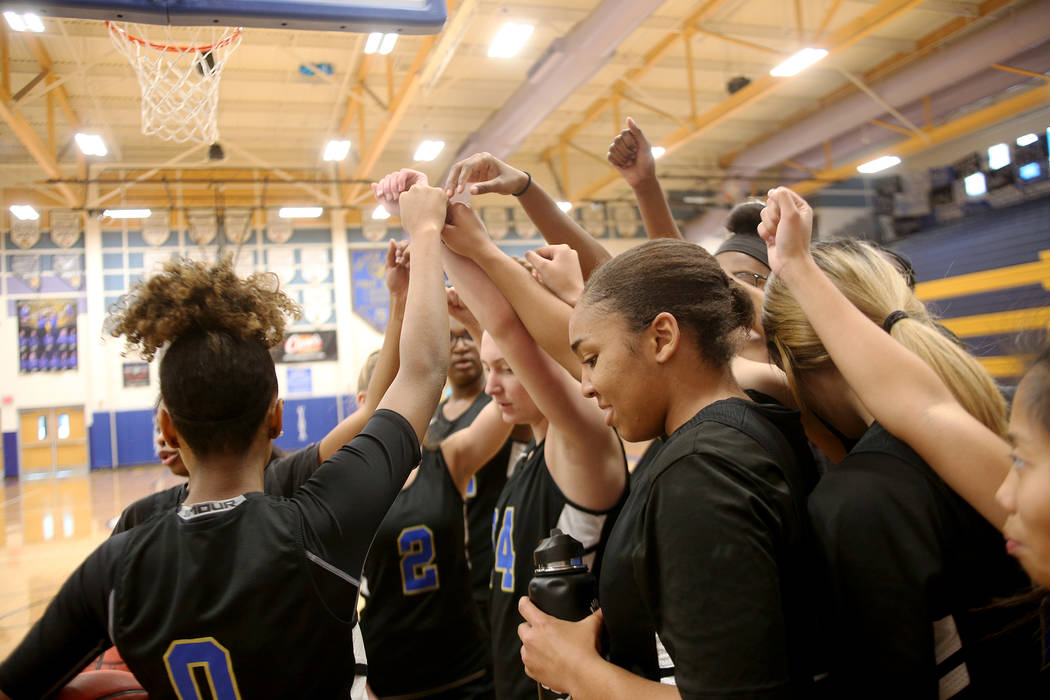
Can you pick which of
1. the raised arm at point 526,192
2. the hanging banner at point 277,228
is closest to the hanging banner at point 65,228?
the hanging banner at point 277,228

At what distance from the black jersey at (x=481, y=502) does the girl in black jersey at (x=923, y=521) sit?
2.26m

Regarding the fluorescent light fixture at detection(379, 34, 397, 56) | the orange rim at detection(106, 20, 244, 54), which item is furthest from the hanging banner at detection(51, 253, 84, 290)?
the fluorescent light fixture at detection(379, 34, 397, 56)

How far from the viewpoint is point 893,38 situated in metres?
13.2

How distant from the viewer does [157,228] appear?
52.9ft

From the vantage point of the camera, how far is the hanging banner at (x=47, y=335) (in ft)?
52.4

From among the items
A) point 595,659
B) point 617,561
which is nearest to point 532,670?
point 595,659

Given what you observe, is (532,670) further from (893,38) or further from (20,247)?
(20,247)

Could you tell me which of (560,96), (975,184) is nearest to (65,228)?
(560,96)

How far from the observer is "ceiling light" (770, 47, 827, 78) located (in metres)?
9.66

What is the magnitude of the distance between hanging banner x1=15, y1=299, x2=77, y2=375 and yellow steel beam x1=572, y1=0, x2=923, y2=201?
1159 centimetres

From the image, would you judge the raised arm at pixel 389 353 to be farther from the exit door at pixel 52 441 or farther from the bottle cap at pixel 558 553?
the exit door at pixel 52 441

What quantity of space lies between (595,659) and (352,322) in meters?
16.6

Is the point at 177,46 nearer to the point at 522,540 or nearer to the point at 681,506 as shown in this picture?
the point at 522,540

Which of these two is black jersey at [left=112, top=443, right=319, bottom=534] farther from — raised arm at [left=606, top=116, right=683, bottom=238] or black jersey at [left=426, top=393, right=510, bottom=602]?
raised arm at [left=606, top=116, right=683, bottom=238]
